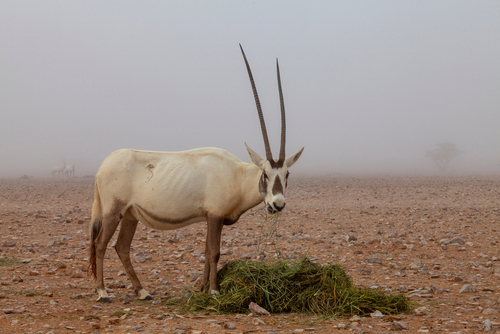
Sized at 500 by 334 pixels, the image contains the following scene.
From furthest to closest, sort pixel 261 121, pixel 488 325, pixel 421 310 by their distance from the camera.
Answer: pixel 261 121
pixel 421 310
pixel 488 325

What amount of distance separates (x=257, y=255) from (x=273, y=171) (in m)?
3.63

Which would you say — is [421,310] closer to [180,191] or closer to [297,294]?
[297,294]

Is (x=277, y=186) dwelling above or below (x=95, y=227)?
above

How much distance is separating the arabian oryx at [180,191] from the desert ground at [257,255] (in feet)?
2.73

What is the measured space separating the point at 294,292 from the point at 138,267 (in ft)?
12.7

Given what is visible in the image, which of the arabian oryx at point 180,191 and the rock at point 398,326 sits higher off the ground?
the arabian oryx at point 180,191

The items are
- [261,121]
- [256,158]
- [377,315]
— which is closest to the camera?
[377,315]

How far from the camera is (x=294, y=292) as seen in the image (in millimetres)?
5559

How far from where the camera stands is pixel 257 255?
8695mm

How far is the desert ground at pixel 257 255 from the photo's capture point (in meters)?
4.71

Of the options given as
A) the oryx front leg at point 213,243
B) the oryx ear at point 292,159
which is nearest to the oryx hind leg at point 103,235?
the oryx front leg at point 213,243

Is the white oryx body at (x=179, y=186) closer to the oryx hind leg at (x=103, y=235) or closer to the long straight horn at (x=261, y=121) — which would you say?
the oryx hind leg at (x=103, y=235)

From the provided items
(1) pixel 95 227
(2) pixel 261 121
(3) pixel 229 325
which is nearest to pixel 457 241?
(2) pixel 261 121

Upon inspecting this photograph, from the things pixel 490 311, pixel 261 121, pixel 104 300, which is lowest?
pixel 104 300
